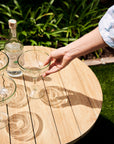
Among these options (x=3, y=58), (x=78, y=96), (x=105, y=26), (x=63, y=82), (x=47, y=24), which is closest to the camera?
(x=105, y=26)

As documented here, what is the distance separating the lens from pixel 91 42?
1343 mm

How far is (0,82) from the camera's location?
1.48 m

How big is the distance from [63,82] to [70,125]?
39cm

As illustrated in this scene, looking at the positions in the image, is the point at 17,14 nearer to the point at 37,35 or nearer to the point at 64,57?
the point at 37,35

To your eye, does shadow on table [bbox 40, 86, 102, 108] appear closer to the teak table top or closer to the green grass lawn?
the teak table top

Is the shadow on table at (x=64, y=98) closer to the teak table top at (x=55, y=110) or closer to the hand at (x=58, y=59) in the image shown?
the teak table top at (x=55, y=110)

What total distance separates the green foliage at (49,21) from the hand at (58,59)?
134cm

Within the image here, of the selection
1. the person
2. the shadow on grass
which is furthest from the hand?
the shadow on grass

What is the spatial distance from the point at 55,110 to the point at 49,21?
2025mm

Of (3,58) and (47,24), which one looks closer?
(3,58)

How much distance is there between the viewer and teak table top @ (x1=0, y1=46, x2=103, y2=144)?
4.19 ft

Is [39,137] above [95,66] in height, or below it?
above

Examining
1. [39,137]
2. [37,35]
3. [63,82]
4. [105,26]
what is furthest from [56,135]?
[37,35]

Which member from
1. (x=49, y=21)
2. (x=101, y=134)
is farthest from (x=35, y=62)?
(x=49, y=21)
